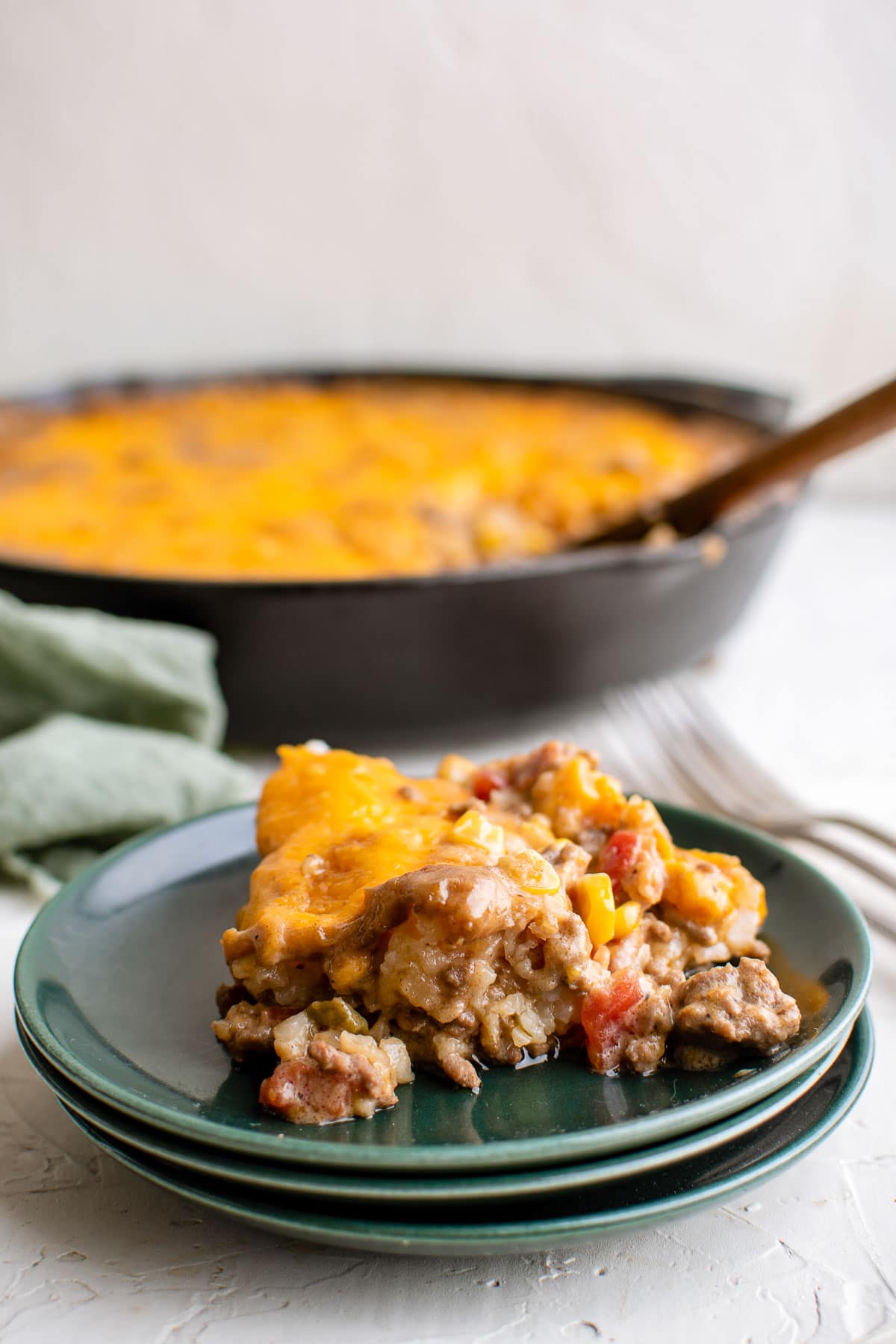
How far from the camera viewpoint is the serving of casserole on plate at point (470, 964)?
4.33ft

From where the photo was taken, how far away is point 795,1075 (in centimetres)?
129

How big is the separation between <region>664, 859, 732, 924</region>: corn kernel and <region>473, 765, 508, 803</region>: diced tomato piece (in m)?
0.26

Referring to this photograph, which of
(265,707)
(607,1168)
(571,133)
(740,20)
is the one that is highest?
(740,20)

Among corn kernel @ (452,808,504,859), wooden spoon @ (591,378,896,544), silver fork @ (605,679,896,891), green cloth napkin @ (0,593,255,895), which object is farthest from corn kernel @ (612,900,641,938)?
wooden spoon @ (591,378,896,544)

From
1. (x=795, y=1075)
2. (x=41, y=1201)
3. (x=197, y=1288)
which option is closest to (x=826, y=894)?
(x=795, y=1075)

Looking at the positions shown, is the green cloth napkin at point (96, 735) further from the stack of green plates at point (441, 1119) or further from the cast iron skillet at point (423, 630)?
the stack of green plates at point (441, 1119)

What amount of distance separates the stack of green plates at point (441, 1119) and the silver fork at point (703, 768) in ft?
1.68

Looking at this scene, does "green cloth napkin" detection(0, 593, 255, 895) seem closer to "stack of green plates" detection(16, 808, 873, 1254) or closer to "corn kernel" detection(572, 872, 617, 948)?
"stack of green plates" detection(16, 808, 873, 1254)

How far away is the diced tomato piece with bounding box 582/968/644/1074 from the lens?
1.36 m

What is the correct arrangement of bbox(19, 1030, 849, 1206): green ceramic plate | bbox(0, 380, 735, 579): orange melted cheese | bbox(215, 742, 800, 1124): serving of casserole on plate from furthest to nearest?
1. bbox(0, 380, 735, 579): orange melted cheese
2. bbox(215, 742, 800, 1124): serving of casserole on plate
3. bbox(19, 1030, 849, 1206): green ceramic plate

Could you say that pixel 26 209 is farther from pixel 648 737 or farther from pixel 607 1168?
pixel 607 1168

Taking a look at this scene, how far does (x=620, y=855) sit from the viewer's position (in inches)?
60.3

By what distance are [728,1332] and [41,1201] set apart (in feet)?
2.23

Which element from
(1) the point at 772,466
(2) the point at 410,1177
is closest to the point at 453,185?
(1) the point at 772,466
